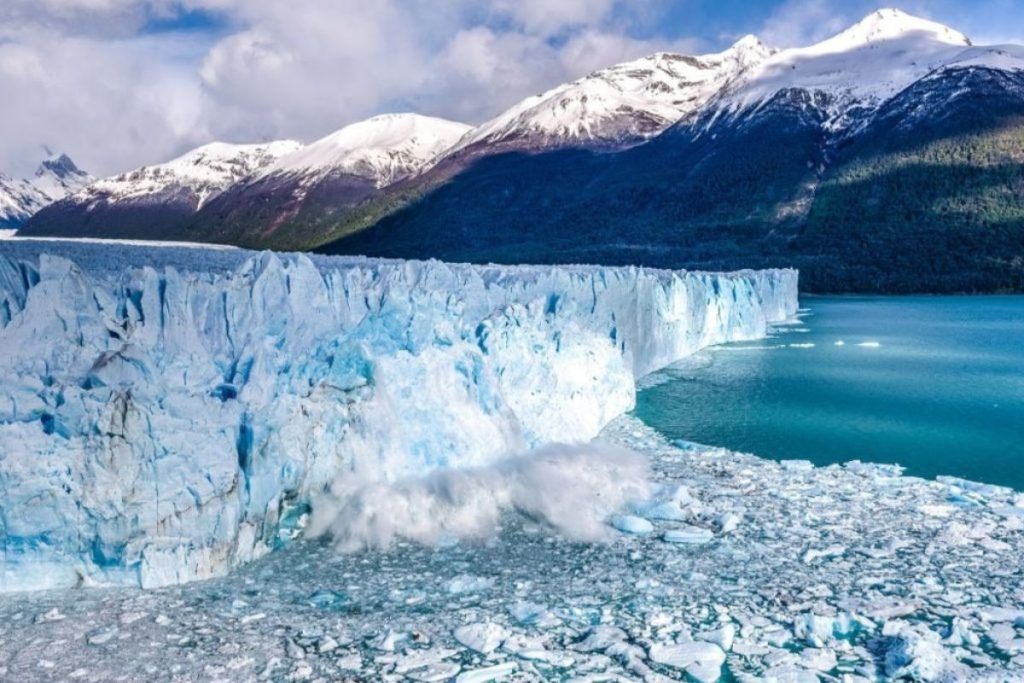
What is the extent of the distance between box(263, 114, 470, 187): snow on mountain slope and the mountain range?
585 millimetres

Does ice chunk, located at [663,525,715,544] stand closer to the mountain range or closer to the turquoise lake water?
the turquoise lake water

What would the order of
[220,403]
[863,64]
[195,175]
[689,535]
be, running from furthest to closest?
[195,175] < [863,64] < [689,535] < [220,403]

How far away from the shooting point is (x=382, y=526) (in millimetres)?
8078

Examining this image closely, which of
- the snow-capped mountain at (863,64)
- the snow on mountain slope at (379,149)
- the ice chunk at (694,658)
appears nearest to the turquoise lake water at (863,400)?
the ice chunk at (694,658)

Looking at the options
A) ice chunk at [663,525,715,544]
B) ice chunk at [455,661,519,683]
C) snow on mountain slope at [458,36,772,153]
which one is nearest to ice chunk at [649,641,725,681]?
ice chunk at [455,661,519,683]

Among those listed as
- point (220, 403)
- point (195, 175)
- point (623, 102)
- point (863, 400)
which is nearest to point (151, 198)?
point (195, 175)

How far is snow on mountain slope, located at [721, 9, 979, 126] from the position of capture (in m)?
92.4

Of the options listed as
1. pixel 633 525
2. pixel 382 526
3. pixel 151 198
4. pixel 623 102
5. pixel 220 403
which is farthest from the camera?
pixel 151 198

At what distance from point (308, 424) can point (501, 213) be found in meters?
82.7

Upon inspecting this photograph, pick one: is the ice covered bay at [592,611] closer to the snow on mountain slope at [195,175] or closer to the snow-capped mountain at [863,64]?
the snow-capped mountain at [863,64]

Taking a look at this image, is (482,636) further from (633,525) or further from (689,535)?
(689,535)

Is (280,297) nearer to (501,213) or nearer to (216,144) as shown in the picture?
(501,213)

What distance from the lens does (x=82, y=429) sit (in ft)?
22.7

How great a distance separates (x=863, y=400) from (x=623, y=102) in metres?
115
